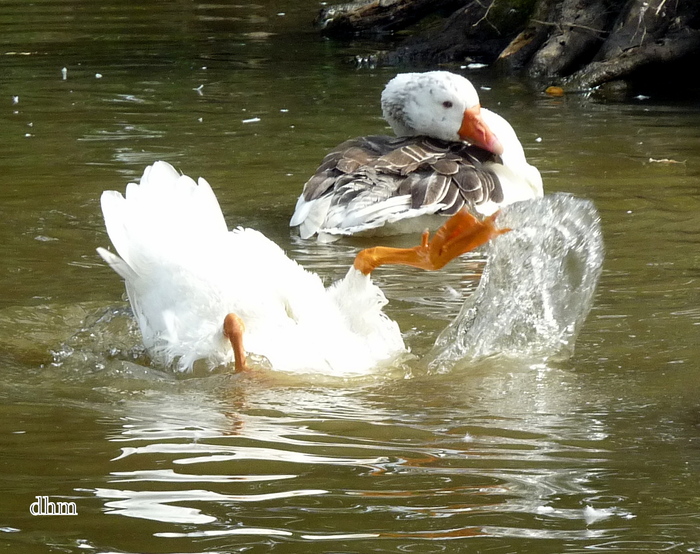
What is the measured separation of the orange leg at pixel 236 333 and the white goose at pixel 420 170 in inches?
112

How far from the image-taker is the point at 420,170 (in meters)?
8.08

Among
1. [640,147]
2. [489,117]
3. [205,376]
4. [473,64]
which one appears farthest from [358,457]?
[473,64]

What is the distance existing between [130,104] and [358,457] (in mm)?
9352

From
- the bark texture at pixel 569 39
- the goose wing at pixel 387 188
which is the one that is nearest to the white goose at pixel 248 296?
the goose wing at pixel 387 188

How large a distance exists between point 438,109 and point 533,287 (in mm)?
3538

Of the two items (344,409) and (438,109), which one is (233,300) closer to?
(344,409)

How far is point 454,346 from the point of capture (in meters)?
5.42

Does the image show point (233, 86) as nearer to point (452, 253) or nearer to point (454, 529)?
point (452, 253)

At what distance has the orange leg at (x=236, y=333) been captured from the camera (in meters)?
4.88

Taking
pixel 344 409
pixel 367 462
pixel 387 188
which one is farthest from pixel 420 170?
pixel 367 462

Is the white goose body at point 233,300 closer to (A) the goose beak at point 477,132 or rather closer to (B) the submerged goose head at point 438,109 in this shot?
(A) the goose beak at point 477,132

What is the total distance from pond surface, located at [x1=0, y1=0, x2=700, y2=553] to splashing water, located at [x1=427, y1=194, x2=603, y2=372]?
0.17 metres
